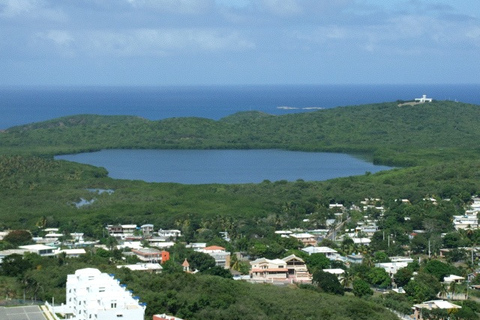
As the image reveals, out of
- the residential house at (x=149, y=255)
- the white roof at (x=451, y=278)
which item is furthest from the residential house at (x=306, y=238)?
the white roof at (x=451, y=278)

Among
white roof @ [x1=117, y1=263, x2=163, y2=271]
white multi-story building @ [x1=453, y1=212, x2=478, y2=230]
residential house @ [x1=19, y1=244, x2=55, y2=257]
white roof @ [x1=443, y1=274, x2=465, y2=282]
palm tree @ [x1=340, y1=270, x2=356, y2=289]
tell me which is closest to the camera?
palm tree @ [x1=340, y1=270, x2=356, y2=289]

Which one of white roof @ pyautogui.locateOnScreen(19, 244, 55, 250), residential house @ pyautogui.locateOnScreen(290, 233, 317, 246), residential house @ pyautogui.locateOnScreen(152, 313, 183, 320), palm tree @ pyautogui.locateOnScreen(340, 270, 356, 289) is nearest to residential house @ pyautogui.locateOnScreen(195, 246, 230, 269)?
residential house @ pyautogui.locateOnScreen(290, 233, 317, 246)

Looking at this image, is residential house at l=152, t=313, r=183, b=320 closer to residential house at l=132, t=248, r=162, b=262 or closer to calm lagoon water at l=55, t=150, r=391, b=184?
residential house at l=132, t=248, r=162, b=262

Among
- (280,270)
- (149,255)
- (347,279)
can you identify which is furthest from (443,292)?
(149,255)

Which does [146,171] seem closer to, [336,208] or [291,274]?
[336,208]

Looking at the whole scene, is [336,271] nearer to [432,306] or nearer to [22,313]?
[432,306]

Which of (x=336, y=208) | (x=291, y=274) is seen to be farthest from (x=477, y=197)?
(x=291, y=274)

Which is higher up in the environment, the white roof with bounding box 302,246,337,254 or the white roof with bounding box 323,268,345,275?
the white roof with bounding box 302,246,337,254

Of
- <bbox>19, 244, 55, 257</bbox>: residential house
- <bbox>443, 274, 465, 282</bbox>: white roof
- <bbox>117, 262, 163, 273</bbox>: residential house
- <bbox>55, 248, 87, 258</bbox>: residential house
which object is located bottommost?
<bbox>443, 274, 465, 282</bbox>: white roof
